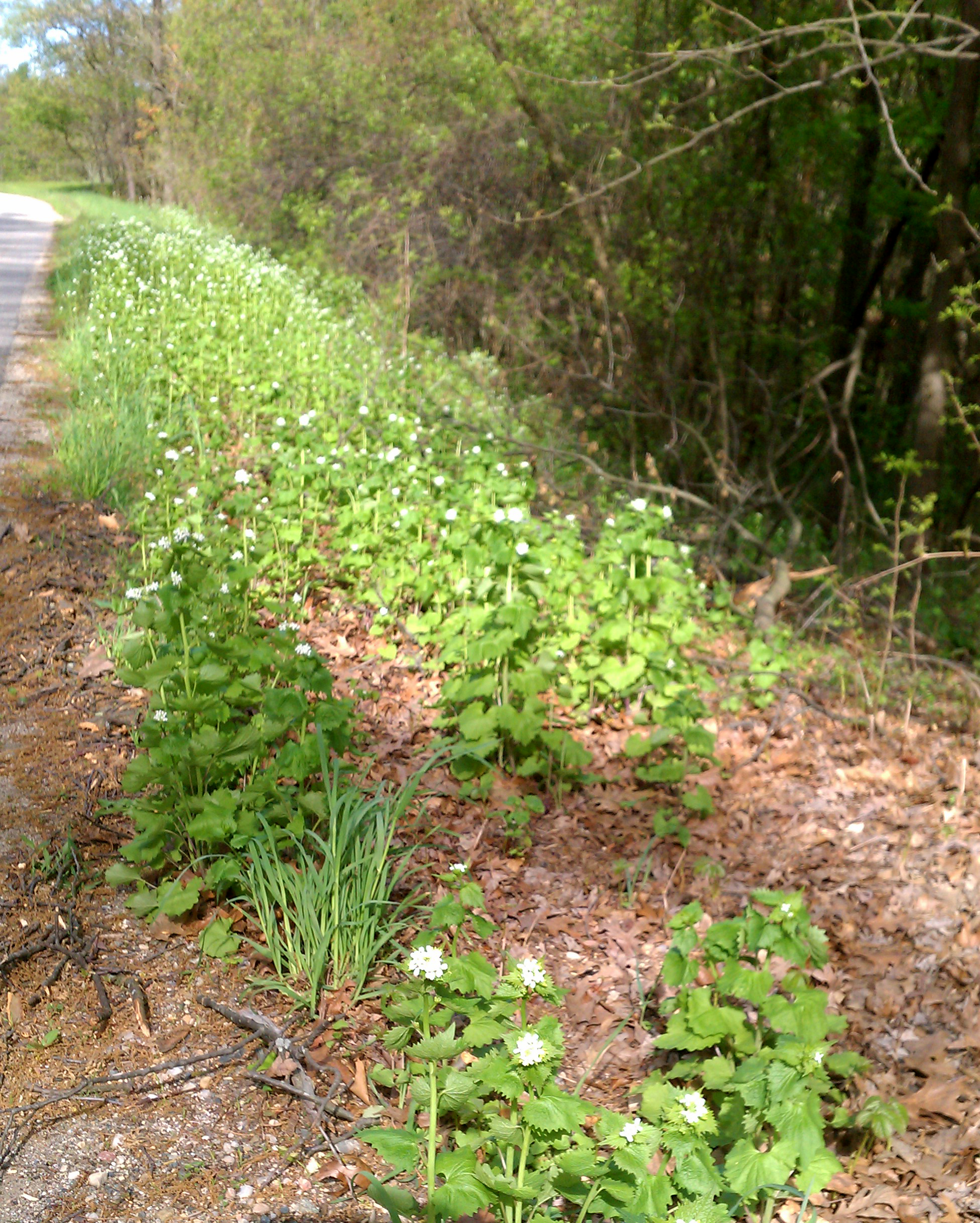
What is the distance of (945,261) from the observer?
7.26m

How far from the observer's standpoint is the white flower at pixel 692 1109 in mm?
2045

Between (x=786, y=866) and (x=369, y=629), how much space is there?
7.60 ft

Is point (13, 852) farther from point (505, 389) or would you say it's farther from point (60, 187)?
point (60, 187)

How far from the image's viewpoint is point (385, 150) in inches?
568

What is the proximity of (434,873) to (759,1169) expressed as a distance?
1.61 m

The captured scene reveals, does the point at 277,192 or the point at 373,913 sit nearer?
the point at 373,913

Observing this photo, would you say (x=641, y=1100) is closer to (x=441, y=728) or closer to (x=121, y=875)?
(x=121, y=875)

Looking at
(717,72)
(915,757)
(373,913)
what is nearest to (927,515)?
(915,757)

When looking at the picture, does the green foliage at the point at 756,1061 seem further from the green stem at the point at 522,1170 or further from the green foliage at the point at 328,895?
the green foliage at the point at 328,895

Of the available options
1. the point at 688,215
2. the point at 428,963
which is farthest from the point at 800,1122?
the point at 688,215

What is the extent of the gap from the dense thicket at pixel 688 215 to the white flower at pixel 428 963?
4622mm

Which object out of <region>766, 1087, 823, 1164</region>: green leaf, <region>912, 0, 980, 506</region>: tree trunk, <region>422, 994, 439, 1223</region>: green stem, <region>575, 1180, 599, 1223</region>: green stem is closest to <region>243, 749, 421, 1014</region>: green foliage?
<region>422, 994, 439, 1223</region>: green stem

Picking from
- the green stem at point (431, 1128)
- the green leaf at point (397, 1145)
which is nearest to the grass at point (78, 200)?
the green stem at point (431, 1128)

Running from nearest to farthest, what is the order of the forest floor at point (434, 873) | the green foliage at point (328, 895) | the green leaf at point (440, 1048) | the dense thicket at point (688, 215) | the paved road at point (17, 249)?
the green leaf at point (440, 1048), the forest floor at point (434, 873), the green foliage at point (328, 895), the dense thicket at point (688, 215), the paved road at point (17, 249)
